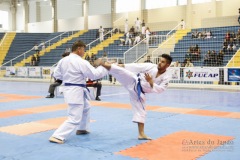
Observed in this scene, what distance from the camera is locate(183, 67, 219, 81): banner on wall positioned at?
15.7m

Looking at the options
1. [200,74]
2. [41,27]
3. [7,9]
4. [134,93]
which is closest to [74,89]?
[134,93]

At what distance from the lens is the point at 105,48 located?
26.2m

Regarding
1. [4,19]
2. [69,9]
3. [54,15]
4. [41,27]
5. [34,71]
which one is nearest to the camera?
[34,71]

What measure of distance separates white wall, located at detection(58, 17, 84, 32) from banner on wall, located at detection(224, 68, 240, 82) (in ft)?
73.2

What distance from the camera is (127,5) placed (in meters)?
31.4

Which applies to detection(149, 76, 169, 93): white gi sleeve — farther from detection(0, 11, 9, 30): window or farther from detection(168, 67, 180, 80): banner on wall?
detection(0, 11, 9, 30): window

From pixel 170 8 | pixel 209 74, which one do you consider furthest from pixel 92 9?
pixel 209 74

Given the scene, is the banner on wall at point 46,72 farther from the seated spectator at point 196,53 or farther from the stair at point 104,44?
the seated spectator at point 196,53

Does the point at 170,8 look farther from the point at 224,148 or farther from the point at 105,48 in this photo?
the point at 224,148

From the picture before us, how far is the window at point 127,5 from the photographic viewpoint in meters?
30.6

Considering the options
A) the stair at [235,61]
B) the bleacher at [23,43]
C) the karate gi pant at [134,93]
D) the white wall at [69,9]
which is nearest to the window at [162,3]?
the white wall at [69,9]

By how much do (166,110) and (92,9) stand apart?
2675 centimetres

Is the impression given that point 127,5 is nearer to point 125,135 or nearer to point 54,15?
point 54,15

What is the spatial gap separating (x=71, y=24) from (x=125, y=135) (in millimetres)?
30985
